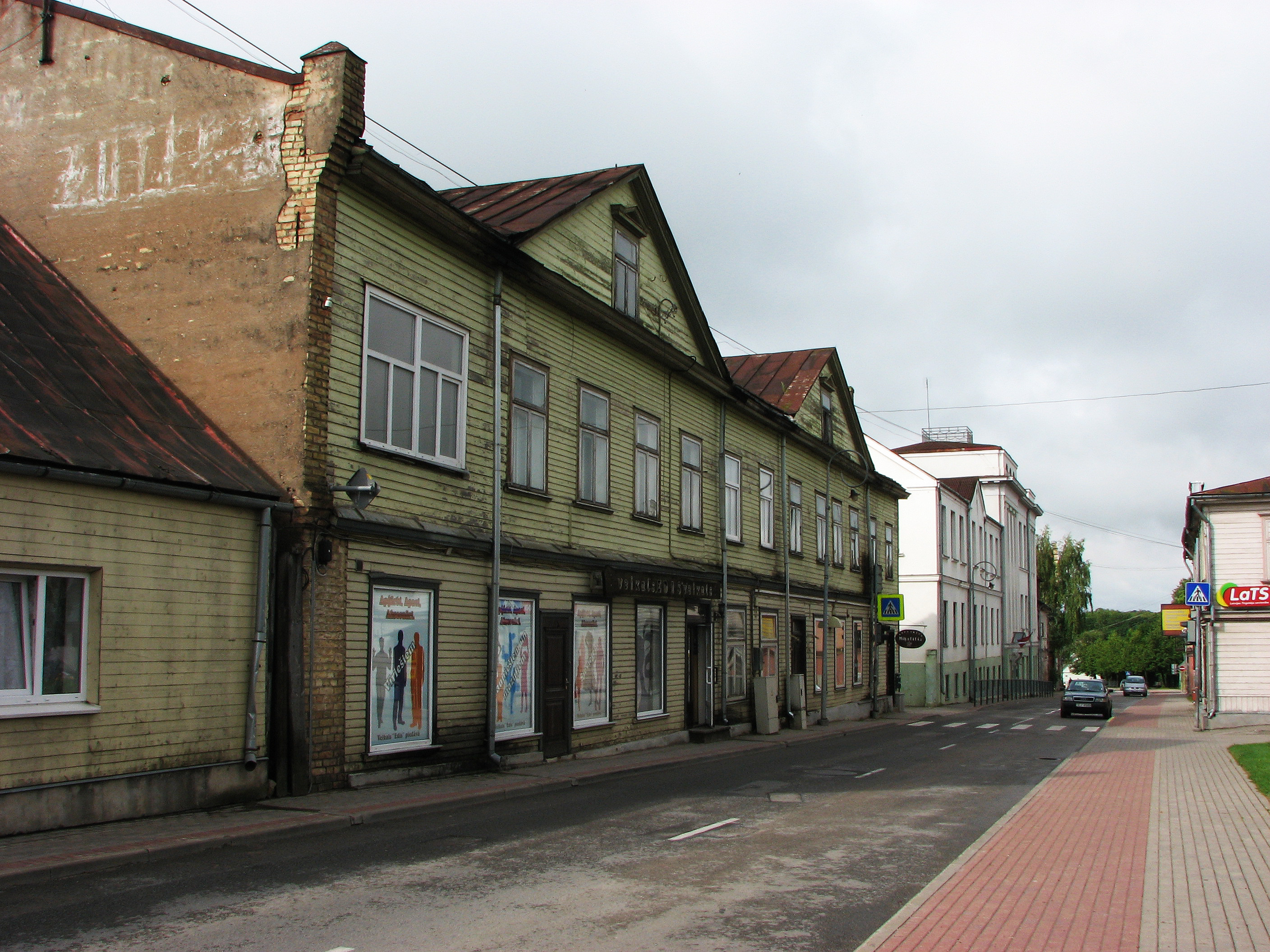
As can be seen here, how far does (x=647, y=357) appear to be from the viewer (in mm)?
21531

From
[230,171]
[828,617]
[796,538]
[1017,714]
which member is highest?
[230,171]

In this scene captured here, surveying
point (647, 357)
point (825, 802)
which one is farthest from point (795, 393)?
point (825, 802)

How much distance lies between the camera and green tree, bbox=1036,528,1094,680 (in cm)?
8044

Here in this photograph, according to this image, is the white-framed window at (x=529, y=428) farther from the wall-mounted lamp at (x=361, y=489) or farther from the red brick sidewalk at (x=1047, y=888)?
the red brick sidewalk at (x=1047, y=888)

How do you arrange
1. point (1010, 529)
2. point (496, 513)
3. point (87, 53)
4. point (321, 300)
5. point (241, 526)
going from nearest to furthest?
point (241, 526), point (321, 300), point (87, 53), point (496, 513), point (1010, 529)

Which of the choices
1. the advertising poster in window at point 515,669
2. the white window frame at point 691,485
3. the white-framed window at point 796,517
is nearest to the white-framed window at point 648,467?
the white window frame at point 691,485

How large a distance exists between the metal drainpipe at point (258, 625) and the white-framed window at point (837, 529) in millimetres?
23238

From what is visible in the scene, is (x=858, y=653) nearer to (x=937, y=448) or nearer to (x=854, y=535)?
(x=854, y=535)

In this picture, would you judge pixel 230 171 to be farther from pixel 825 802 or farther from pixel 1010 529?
pixel 1010 529

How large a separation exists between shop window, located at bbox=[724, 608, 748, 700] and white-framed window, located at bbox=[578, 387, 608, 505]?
650 centimetres

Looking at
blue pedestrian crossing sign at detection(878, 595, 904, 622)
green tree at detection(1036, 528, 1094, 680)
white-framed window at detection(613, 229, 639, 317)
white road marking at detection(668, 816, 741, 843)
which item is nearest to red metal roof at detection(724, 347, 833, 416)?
blue pedestrian crossing sign at detection(878, 595, 904, 622)

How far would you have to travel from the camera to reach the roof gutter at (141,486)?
380 inches

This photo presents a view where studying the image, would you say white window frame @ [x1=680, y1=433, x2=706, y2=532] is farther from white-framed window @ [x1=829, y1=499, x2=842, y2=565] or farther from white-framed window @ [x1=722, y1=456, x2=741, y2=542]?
white-framed window @ [x1=829, y1=499, x2=842, y2=565]

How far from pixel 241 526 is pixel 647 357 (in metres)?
10.9
